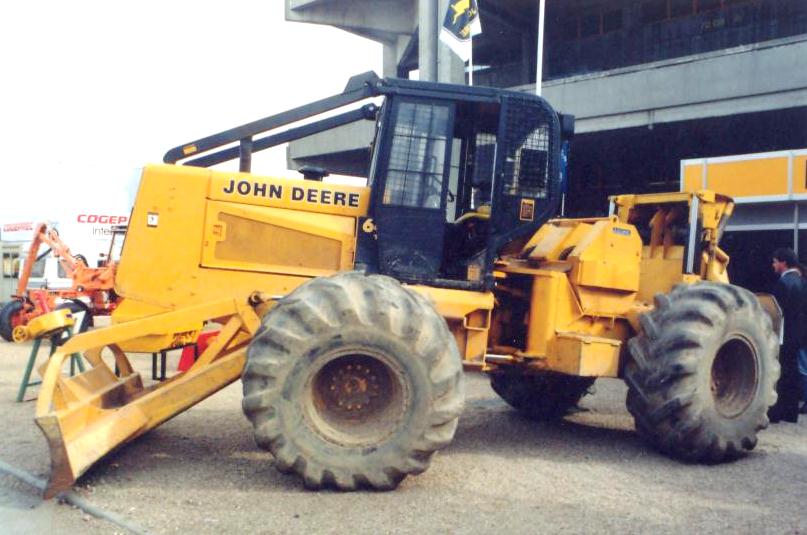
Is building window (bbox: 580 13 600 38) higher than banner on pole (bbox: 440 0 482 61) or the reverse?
higher

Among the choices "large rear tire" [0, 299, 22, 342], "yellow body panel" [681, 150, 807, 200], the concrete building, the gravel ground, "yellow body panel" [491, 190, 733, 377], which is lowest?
the gravel ground

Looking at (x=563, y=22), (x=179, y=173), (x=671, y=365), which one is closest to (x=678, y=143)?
(x=563, y=22)

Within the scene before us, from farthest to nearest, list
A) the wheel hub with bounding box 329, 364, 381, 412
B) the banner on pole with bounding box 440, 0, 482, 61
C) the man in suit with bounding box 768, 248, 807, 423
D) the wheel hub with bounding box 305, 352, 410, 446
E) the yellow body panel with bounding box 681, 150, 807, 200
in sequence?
the banner on pole with bounding box 440, 0, 482, 61 → the yellow body panel with bounding box 681, 150, 807, 200 → the man in suit with bounding box 768, 248, 807, 423 → the wheel hub with bounding box 329, 364, 381, 412 → the wheel hub with bounding box 305, 352, 410, 446

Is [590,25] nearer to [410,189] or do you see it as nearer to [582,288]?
Result: [582,288]

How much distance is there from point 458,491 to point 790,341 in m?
5.27

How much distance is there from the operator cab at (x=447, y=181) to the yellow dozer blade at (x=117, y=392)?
1.29 meters

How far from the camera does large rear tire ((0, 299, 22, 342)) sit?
17484 millimetres

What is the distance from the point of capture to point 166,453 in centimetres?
703

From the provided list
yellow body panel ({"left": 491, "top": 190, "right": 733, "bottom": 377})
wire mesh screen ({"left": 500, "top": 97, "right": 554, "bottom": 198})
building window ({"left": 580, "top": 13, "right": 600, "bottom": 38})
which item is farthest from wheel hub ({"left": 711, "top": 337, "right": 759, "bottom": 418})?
building window ({"left": 580, "top": 13, "right": 600, "bottom": 38})

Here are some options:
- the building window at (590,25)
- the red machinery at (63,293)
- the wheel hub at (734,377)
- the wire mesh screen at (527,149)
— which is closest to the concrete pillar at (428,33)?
the building window at (590,25)

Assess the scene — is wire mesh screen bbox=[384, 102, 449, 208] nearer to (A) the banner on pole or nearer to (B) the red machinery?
(B) the red machinery

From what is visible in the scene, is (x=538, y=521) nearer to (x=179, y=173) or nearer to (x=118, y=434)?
(x=118, y=434)

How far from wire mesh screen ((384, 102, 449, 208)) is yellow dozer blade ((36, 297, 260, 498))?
59.2 inches

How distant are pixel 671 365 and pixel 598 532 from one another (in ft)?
7.76
